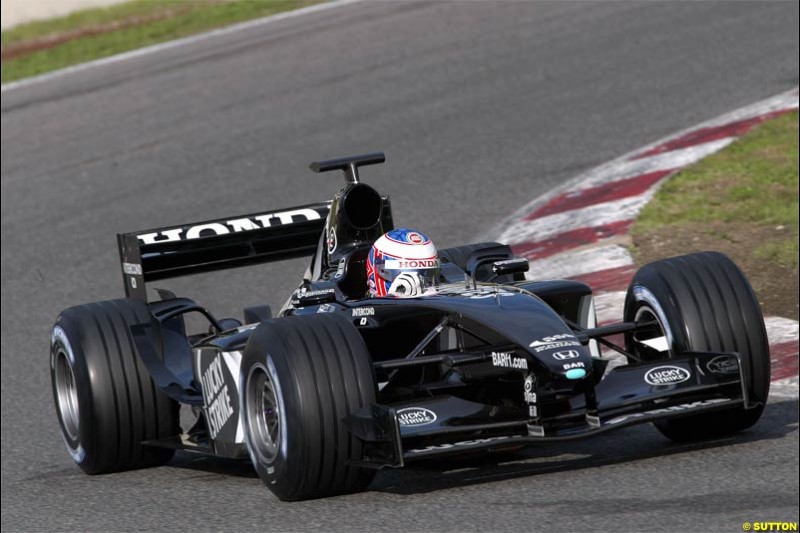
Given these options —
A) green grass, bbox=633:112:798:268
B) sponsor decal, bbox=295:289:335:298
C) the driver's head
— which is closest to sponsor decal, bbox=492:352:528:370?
the driver's head

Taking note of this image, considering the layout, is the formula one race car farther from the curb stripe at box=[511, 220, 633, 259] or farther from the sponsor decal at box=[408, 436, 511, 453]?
the curb stripe at box=[511, 220, 633, 259]

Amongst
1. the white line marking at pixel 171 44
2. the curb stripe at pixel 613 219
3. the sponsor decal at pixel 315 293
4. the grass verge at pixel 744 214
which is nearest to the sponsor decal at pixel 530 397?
the sponsor decal at pixel 315 293

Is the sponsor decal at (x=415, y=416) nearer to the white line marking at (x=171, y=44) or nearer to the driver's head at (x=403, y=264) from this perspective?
the driver's head at (x=403, y=264)

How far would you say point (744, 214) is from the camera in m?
10.1

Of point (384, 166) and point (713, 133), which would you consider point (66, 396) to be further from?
point (713, 133)

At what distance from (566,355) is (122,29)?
53.6ft

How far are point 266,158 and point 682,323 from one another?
8.35 m

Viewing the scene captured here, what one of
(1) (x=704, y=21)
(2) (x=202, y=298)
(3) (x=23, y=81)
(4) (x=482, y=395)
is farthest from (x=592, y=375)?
(3) (x=23, y=81)

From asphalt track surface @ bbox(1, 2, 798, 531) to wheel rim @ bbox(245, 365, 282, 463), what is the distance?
23 cm

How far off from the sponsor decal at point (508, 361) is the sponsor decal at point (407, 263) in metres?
0.83

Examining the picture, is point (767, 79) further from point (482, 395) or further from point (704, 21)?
point (482, 395)

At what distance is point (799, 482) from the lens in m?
5.66

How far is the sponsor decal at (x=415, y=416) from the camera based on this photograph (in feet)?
18.6

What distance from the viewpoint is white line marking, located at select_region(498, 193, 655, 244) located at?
1040 cm
